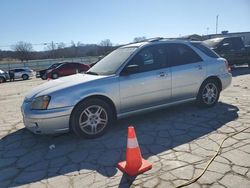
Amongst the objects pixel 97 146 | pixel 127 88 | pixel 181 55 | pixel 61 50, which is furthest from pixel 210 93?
pixel 61 50

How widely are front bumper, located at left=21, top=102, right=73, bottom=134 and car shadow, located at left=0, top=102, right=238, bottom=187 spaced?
33cm

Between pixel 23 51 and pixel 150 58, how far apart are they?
243ft

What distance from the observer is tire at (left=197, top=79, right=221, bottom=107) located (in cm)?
603

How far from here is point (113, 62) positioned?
17.8 feet

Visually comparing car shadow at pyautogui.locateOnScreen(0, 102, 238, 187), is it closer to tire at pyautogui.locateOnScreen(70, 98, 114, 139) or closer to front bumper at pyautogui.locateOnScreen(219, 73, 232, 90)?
tire at pyautogui.locateOnScreen(70, 98, 114, 139)

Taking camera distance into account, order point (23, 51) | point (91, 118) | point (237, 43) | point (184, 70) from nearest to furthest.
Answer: point (91, 118) < point (184, 70) < point (237, 43) < point (23, 51)

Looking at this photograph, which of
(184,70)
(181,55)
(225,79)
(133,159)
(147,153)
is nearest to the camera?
(133,159)

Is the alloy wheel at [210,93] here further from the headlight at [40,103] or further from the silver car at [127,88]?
the headlight at [40,103]

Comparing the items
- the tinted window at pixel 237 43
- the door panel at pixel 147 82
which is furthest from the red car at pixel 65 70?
the door panel at pixel 147 82

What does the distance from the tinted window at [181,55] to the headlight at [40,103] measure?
108 inches

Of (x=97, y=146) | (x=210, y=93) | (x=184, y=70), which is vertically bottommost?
(x=97, y=146)

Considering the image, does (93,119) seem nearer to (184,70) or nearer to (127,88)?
(127,88)

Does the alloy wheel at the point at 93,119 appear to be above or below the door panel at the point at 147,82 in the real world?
below

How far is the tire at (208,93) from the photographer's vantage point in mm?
6031
